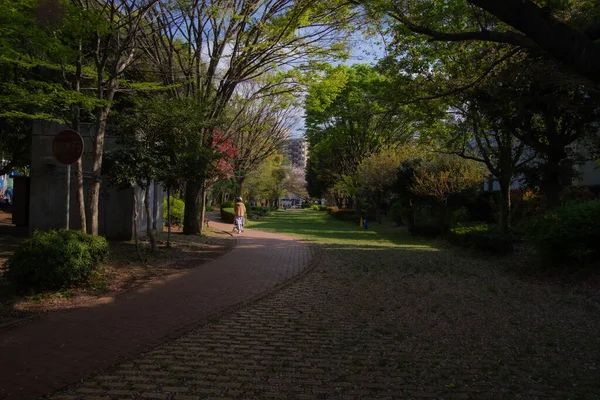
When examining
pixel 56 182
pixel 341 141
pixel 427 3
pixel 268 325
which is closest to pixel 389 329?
pixel 268 325

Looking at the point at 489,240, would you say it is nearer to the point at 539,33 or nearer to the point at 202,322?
the point at 202,322

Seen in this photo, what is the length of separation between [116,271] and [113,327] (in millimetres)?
3913

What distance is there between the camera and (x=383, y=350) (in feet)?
16.3

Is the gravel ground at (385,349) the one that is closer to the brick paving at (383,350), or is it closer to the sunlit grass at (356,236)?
the brick paving at (383,350)

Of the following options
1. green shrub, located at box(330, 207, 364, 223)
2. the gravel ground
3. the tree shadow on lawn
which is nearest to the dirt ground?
the gravel ground

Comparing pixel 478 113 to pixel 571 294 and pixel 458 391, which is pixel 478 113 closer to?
pixel 571 294

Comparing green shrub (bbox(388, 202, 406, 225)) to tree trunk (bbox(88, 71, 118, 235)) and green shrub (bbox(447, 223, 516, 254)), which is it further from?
tree trunk (bbox(88, 71, 118, 235))

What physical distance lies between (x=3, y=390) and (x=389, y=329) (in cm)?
412

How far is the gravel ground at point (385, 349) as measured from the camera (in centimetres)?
392

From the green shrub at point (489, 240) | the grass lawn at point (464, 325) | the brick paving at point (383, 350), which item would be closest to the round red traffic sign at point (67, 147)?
the brick paving at point (383, 350)

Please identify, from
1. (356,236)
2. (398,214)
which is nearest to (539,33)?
(356,236)

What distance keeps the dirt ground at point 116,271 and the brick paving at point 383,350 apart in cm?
252

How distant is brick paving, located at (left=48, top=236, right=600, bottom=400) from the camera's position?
12.8 ft

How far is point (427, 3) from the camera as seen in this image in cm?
828
